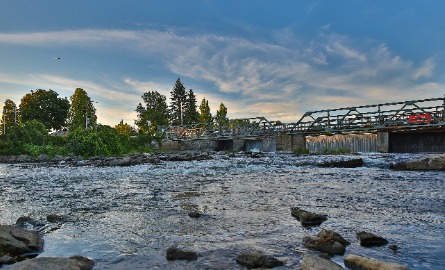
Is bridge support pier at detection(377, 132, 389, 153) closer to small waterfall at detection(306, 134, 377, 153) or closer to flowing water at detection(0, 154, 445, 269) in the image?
small waterfall at detection(306, 134, 377, 153)

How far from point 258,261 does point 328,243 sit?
118 centimetres

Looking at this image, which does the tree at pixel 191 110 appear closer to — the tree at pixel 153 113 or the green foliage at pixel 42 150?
the tree at pixel 153 113

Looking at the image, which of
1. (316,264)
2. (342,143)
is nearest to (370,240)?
(316,264)

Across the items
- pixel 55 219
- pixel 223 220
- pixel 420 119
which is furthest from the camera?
pixel 420 119

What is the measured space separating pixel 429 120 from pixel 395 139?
14.2ft

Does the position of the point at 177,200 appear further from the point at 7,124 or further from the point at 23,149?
the point at 7,124

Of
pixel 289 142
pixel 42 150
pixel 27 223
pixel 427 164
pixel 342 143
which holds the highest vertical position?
pixel 289 142

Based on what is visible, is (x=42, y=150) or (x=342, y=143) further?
(x=42, y=150)

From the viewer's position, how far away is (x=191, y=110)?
107312 millimetres

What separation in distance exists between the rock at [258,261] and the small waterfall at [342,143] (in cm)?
3584

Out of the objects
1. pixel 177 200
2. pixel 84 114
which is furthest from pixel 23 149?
pixel 84 114

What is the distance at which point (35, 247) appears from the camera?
510 cm

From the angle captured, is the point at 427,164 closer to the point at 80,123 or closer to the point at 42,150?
the point at 42,150

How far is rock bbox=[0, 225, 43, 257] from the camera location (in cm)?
478
